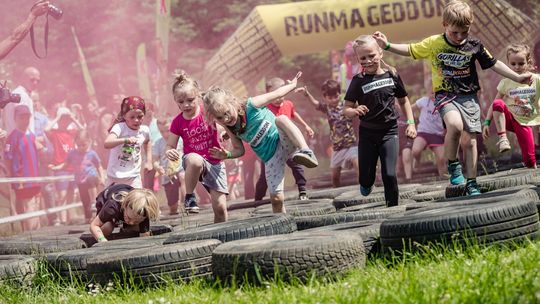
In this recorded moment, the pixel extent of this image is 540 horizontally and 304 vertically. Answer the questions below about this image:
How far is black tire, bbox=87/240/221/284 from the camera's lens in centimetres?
571

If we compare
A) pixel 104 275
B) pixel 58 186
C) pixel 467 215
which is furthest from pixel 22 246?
pixel 58 186

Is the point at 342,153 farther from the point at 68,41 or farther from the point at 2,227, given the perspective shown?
the point at 68,41

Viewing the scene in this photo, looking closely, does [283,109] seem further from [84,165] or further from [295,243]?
[295,243]

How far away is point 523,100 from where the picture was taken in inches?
396

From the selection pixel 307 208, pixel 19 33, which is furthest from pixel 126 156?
pixel 19 33

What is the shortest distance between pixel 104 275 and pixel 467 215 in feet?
7.90

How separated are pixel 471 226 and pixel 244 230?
1.90m

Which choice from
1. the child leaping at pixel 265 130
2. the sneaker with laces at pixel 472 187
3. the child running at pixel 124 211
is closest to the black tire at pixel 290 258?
the child leaping at pixel 265 130

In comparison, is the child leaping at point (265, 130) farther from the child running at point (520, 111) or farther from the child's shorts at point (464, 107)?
the child running at point (520, 111)

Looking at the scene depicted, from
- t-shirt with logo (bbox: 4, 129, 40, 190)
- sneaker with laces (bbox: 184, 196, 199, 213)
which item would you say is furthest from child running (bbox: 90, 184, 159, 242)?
t-shirt with logo (bbox: 4, 129, 40, 190)

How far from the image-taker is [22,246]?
7992 mm

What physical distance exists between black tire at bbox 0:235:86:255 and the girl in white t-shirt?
1781mm

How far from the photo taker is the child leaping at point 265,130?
24.9 feet

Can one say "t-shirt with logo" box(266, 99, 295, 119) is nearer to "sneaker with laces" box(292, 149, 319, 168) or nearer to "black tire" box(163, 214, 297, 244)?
"sneaker with laces" box(292, 149, 319, 168)
